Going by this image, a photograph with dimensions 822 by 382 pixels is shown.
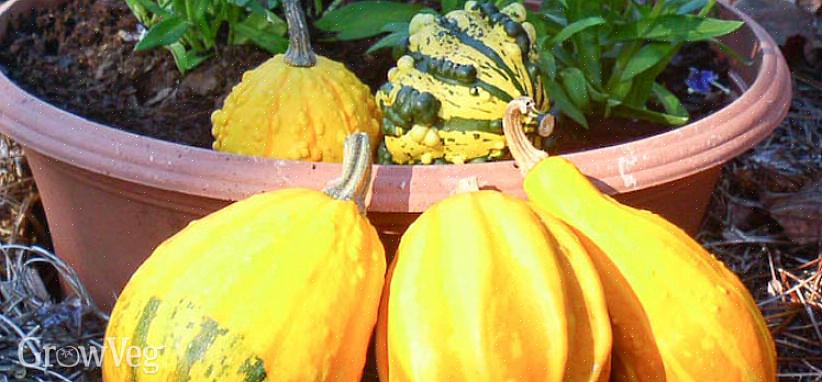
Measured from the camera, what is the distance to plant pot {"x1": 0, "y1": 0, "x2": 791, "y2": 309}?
5.52 feet

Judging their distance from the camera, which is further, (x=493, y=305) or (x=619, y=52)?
(x=619, y=52)

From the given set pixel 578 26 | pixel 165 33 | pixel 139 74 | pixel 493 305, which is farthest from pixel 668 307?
pixel 139 74

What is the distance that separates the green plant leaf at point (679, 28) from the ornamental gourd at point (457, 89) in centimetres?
30

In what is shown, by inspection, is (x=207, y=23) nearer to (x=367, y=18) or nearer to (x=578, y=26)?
(x=367, y=18)

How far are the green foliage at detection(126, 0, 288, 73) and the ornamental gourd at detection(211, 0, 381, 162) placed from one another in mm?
318

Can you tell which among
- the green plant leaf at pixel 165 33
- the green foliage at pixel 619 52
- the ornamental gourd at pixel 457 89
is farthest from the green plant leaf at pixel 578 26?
the green plant leaf at pixel 165 33

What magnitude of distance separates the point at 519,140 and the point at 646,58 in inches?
23.4

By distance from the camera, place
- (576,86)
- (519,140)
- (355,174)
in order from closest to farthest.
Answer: (355,174) → (519,140) → (576,86)

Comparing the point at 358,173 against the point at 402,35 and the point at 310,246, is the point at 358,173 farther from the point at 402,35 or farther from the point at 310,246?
the point at 402,35

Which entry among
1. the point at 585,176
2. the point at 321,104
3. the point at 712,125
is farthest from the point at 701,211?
the point at 321,104

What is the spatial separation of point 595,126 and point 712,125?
0.43 meters

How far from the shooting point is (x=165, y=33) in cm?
221

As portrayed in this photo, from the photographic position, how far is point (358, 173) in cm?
158

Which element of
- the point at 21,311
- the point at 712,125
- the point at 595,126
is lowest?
the point at 21,311
